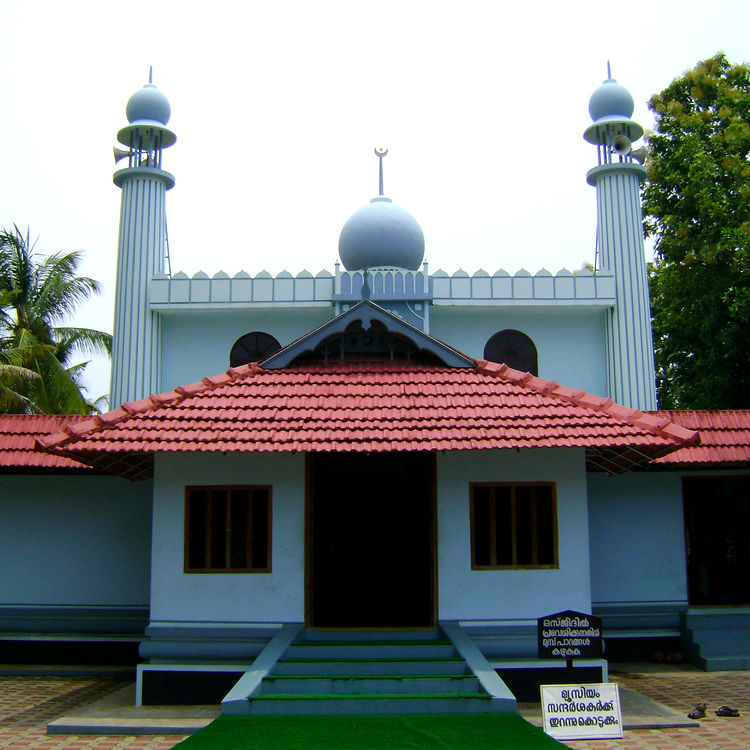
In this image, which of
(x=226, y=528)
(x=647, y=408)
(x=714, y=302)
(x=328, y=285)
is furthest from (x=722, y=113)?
(x=226, y=528)

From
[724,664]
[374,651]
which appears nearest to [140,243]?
[374,651]

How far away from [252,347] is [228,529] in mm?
7271

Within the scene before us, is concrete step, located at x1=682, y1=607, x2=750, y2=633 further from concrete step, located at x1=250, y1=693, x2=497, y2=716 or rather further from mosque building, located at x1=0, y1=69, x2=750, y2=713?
concrete step, located at x1=250, y1=693, x2=497, y2=716

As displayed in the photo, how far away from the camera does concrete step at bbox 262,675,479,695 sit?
8.19 meters

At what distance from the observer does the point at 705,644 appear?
11523 mm

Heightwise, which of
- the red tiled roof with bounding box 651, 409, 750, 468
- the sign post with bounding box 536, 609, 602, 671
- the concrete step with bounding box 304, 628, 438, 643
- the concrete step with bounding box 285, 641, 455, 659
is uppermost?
the red tiled roof with bounding box 651, 409, 750, 468

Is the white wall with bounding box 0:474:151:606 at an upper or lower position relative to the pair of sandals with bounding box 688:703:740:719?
upper

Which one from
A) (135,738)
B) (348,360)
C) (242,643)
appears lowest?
(135,738)

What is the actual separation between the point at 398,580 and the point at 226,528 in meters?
3.05

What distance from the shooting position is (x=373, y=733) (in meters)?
7.21

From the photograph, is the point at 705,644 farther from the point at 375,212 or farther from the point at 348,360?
the point at 375,212

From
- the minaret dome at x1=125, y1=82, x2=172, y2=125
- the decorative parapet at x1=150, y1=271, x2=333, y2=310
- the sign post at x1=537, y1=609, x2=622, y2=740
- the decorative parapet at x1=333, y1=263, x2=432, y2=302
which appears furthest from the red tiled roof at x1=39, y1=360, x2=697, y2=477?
the minaret dome at x1=125, y1=82, x2=172, y2=125

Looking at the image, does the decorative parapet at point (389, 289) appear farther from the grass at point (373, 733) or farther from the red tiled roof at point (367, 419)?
the grass at point (373, 733)

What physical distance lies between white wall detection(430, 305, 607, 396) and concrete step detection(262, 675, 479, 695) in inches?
363
